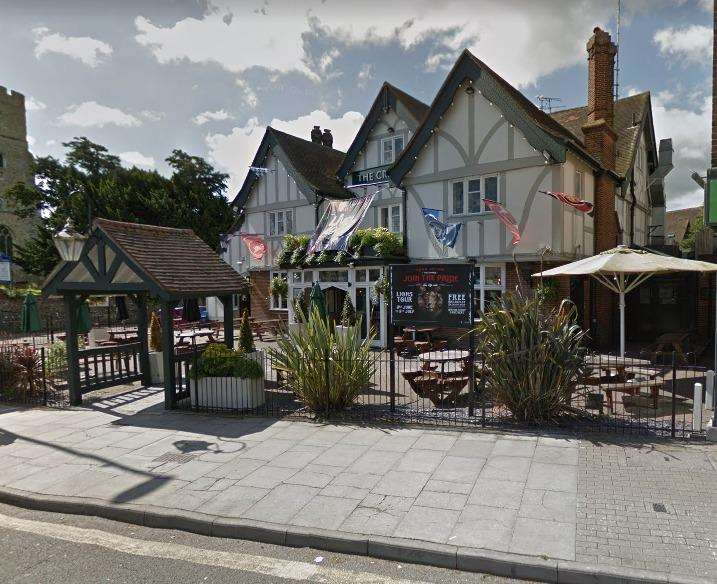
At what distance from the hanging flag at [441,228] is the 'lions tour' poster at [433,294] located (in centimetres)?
662

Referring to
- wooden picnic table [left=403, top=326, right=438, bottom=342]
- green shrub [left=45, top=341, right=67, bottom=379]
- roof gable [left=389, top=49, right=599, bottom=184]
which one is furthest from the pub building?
green shrub [left=45, top=341, right=67, bottom=379]

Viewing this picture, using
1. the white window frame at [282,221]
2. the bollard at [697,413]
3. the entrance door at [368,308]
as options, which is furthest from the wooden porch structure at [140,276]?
the white window frame at [282,221]

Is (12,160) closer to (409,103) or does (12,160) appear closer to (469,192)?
(409,103)

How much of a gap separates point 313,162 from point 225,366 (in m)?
15.4

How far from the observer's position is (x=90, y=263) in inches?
363

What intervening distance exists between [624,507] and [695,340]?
12.2m

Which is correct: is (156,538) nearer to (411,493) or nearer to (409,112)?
(411,493)

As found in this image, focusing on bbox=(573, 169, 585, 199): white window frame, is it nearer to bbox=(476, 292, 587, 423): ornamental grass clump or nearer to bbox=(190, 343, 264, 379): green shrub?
bbox=(476, 292, 587, 423): ornamental grass clump

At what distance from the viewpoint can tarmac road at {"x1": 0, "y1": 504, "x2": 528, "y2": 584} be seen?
3.89m

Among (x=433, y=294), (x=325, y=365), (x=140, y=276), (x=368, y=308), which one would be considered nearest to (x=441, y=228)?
(x=368, y=308)

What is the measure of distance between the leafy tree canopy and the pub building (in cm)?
1609

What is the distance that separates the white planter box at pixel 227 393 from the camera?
28.2ft

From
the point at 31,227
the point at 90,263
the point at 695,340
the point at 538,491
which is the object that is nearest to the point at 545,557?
the point at 538,491

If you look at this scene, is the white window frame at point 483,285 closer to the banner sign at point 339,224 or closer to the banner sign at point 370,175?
the banner sign at point 339,224
